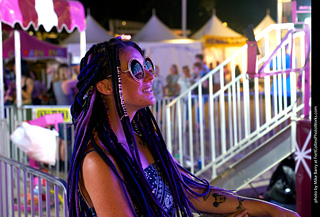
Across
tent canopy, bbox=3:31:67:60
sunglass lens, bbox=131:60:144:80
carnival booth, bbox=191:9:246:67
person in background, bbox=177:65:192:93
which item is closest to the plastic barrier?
sunglass lens, bbox=131:60:144:80

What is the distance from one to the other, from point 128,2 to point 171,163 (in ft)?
142

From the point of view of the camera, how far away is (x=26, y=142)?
18.8 feet

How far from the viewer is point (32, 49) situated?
16234 mm

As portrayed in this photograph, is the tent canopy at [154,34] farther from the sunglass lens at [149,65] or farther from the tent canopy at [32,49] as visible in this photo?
the sunglass lens at [149,65]

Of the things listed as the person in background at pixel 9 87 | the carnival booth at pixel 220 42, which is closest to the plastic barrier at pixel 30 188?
the person in background at pixel 9 87

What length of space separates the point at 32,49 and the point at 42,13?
10.0 m

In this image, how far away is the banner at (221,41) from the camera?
1892 cm

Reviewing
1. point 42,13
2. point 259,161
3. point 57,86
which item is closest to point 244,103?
point 259,161

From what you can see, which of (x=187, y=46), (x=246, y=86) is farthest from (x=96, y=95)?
(x=187, y=46)

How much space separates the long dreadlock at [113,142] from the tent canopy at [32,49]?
41.4ft

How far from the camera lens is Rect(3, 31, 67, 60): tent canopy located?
14309 millimetres

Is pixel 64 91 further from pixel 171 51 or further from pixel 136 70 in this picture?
pixel 171 51

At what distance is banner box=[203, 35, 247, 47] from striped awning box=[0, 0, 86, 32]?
466 inches

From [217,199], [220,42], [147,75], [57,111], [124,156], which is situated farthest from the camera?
[220,42]
